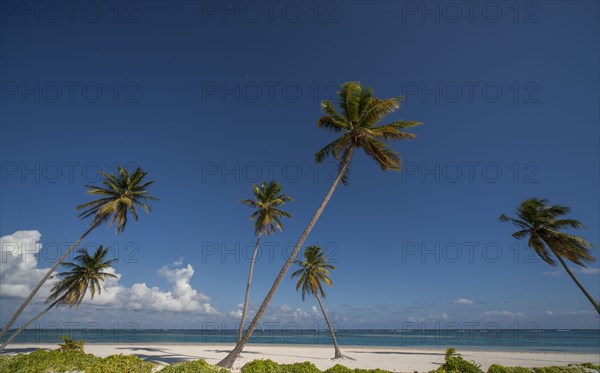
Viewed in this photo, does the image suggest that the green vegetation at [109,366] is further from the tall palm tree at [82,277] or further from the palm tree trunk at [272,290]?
the tall palm tree at [82,277]

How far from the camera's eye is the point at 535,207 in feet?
83.4

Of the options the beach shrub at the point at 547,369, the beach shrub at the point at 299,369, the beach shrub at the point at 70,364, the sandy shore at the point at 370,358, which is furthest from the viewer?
the sandy shore at the point at 370,358

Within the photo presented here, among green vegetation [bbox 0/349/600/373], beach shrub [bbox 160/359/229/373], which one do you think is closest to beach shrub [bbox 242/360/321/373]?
green vegetation [bbox 0/349/600/373]

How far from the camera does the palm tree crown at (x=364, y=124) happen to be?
1630 centimetres

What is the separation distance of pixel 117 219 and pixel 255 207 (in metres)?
12.0

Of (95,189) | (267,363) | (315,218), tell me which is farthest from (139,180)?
(267,363)

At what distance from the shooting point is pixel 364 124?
54.5 feet

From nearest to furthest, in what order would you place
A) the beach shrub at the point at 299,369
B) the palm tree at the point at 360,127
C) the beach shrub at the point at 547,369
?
1. the beach shrub at the point at 299,369
2. the beach shrub at the point at 547,369
3. the palm tree at the point at 360,127

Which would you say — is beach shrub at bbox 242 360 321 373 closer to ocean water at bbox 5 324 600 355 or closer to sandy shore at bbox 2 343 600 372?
sandy shore at bbox 2 343 600 372

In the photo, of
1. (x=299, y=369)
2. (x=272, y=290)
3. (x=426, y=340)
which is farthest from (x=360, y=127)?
(x=426, y=340)

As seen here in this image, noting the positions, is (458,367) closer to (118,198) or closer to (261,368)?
(261,368)

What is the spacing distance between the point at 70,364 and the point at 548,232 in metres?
31.5

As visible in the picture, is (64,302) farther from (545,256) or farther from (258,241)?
(545,256)

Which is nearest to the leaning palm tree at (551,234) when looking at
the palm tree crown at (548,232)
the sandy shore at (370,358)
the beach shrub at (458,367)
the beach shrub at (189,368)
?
the palm tree crown at (548,232)
